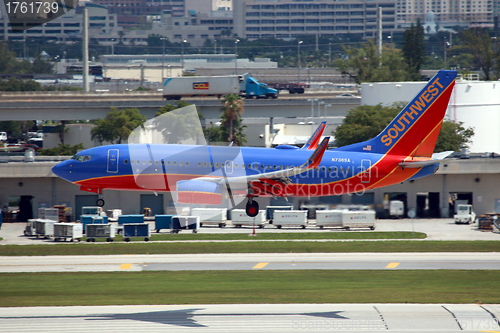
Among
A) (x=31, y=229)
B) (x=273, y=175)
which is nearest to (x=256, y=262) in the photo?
(x=273, y=175)

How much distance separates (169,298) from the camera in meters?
35.0

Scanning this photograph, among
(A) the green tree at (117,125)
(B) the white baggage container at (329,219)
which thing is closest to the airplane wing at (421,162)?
(B) the white baggage container at (329,219)

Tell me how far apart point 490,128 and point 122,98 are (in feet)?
232

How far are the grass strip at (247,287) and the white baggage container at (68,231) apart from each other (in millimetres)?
13302

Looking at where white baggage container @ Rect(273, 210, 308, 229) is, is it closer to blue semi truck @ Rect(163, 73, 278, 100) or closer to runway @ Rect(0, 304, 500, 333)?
runway @ Rect(0, 304, 500, 333)

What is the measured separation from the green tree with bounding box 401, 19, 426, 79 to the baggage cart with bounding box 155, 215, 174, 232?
124m

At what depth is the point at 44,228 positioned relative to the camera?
55688 millimetres

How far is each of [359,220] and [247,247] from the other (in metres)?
14.8

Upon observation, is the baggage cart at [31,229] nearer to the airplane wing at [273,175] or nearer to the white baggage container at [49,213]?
the white baggage container at [49,213]

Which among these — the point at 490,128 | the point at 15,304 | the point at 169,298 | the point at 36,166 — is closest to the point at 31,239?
the point at 36,166

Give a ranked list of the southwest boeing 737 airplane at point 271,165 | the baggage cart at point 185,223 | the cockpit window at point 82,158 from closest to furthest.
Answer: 1. the southwest boeing 737 airplane at point 271,165
2. the cockpit window at point 82,158
3. the baggage cart at point 185,223

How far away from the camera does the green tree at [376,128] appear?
3099 inches

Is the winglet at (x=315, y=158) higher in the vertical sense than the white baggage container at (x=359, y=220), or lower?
higher

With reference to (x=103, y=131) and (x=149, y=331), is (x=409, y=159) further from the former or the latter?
(x=103, y=131)
